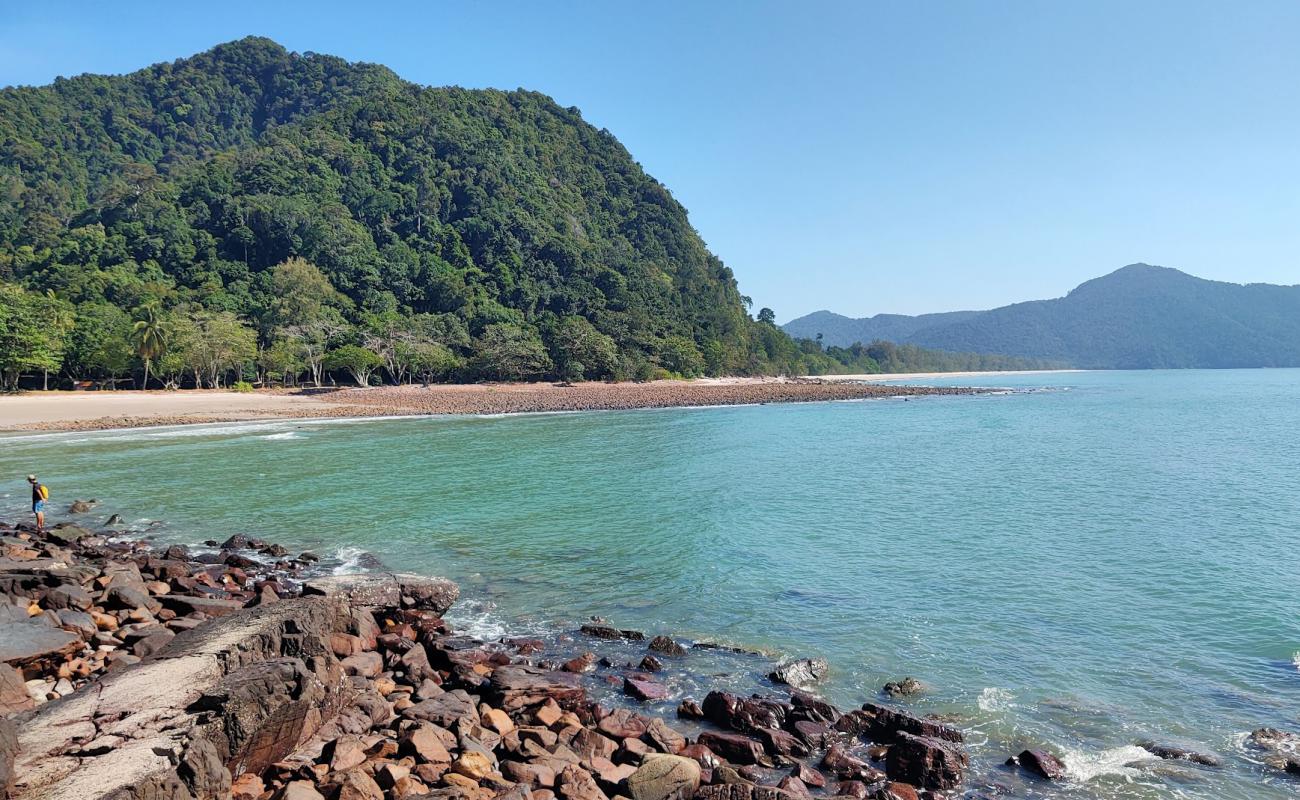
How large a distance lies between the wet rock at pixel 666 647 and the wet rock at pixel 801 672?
1.37 metres

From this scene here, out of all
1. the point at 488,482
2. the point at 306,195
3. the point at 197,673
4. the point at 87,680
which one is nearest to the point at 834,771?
the point at 197,673

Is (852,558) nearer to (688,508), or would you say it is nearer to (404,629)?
(688,508)

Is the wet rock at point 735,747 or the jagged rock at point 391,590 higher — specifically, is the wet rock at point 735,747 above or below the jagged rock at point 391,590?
below

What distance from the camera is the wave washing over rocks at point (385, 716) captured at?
17.9ft

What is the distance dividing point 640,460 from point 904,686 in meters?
22.1

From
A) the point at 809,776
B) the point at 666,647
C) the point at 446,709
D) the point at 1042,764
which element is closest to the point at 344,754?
the point at 446,709

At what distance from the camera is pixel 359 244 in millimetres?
106500

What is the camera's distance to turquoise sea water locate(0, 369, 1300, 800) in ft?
27.7

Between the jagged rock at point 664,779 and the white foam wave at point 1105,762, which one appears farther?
the white foam wave at point 1105,762

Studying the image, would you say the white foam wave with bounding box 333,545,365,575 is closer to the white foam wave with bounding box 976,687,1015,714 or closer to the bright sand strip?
the white foam wave with bounding box 976,687,1015,714

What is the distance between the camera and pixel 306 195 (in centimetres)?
11438

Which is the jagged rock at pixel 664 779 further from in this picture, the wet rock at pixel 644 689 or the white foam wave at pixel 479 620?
the white foam wave at pixel 479 620

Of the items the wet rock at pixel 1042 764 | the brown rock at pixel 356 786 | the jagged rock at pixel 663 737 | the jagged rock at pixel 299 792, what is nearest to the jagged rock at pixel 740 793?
the jagged rock at pixel 663 737

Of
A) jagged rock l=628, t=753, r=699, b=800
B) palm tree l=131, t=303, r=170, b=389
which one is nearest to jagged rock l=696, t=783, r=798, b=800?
jagged rock l=628, t=753, r=699, b=800
